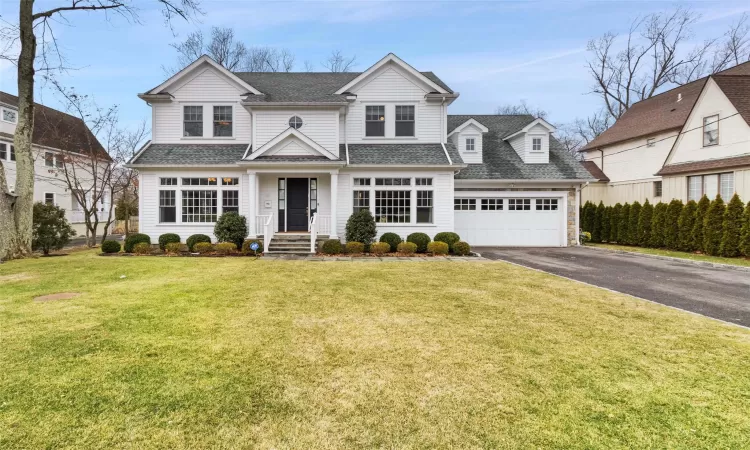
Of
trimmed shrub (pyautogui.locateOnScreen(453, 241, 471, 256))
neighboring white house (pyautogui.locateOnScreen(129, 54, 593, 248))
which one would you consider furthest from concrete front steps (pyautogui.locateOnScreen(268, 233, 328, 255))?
trimmed shrub (pyautogui.locateOnScreen(453, 241, 471, 256))

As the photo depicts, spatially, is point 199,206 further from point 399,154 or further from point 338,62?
point 338,62

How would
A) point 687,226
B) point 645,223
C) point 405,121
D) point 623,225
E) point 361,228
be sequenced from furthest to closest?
point 623,225 → point 645,223 → point 405,121 → point 687,226 → point 361,228

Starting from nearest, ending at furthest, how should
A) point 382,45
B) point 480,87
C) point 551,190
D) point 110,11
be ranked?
1. point 110,11
2. point 551,190
3. point 382,45
4. point 480,87

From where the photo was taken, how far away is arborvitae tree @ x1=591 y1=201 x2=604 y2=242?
2025 centimetres

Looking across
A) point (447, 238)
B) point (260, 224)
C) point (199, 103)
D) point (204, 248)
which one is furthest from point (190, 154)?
point (447, 238)

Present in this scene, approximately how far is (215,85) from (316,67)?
19.3 meters

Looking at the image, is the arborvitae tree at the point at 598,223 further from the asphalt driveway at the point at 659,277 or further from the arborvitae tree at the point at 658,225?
the asphalt driveway at the point at 659,277

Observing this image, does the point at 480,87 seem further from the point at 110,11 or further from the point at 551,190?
the point at 110,11

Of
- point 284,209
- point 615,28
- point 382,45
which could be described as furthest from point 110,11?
point 615,28

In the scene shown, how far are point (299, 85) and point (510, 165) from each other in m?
10.6

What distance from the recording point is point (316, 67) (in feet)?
108

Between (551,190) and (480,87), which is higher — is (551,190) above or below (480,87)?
below

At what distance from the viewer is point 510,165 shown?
17438 mm

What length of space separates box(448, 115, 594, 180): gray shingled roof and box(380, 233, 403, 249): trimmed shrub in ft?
15.6
